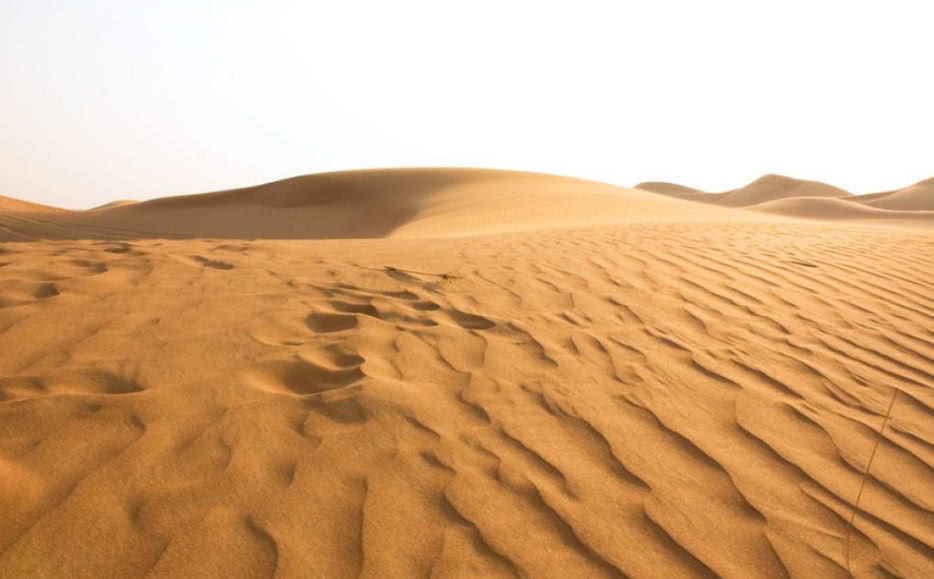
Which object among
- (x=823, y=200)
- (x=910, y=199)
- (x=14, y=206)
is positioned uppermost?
(x=14, y=206)

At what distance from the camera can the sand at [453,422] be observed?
1.72 m

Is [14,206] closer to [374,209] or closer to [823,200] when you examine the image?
[374,209]

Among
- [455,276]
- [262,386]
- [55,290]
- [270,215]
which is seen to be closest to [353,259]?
[455,276]

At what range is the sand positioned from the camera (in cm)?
172

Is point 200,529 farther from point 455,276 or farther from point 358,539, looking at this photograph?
point 455,276

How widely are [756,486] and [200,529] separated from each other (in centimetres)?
179

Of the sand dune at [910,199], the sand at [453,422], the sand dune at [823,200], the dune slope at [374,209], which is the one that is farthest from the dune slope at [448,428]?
the sand dune at [910,199]

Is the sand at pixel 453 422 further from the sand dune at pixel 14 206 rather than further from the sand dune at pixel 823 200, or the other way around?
the sand dune at pixel 823 200

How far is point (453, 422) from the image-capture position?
7.68 feet

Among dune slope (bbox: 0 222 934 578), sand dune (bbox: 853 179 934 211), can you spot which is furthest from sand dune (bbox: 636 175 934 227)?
dune slope (bbox: 0 222 934 578)

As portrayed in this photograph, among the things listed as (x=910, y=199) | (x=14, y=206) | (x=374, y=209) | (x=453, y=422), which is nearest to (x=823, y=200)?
(x=910, y=199)

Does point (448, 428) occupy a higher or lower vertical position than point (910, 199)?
higher

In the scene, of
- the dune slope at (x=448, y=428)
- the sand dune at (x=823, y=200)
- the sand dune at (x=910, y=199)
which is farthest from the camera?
the sand dune at (x=910, y=199)

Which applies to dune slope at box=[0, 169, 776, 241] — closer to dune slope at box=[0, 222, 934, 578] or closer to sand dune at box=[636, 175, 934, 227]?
dune slope at box=[0, 222, 934, 578]
